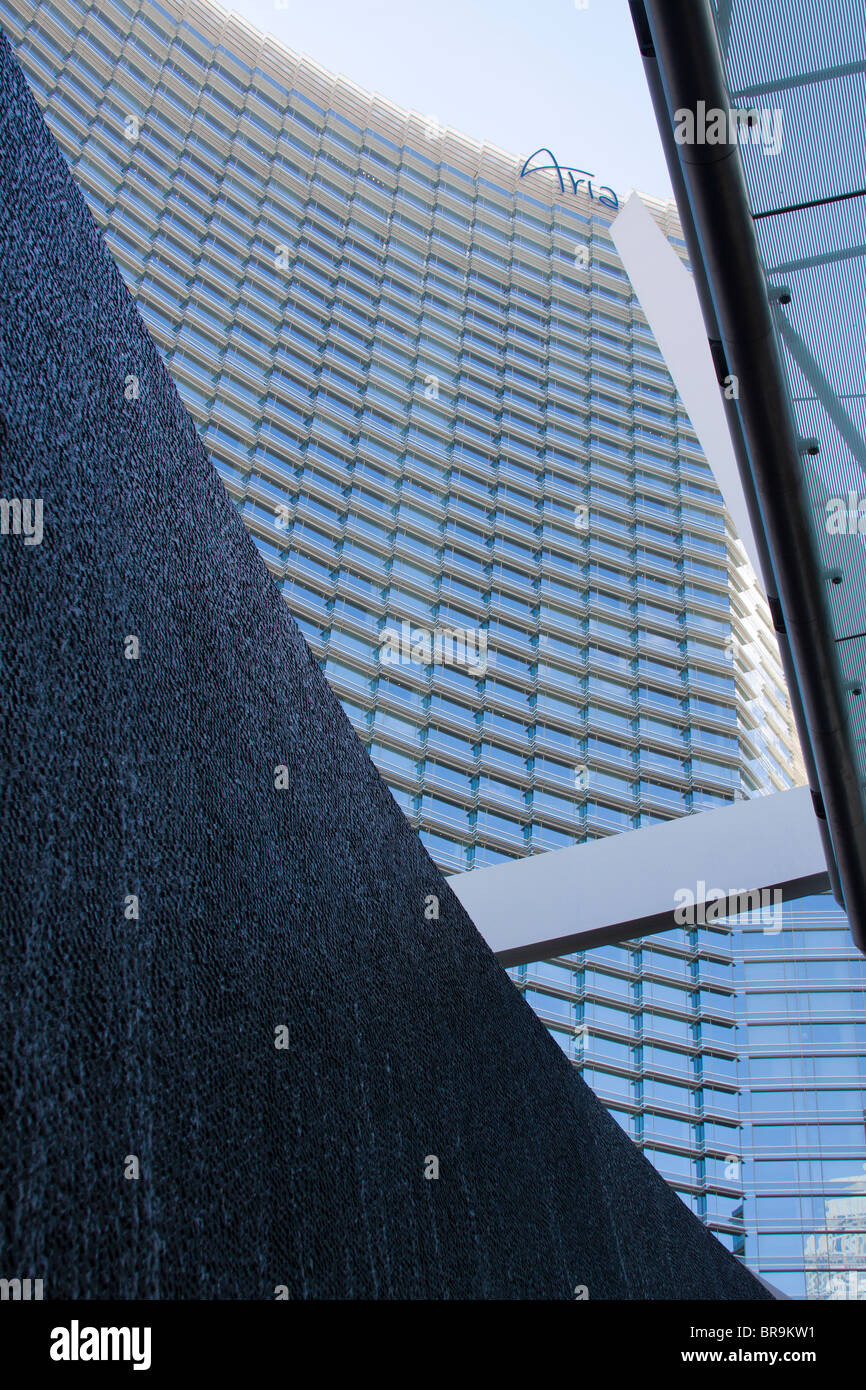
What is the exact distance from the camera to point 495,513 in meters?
44.8

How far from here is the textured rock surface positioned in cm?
131

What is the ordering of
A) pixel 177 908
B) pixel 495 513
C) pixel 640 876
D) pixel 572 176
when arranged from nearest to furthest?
1. pixel 177 908
2. pixel 640 876
3. pixel 495 513
4. pixel 572 176

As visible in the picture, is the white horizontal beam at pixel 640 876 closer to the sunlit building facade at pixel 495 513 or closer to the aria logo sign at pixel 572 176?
the sunlit building facade at pixel 495 513

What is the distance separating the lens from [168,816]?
1654mm

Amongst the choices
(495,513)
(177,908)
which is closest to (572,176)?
(495,513)

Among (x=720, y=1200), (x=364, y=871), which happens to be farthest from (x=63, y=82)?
(x=364, y=871)

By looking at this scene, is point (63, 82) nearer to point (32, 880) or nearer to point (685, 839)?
point (685, 839)

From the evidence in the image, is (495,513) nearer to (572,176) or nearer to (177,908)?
(572,176)

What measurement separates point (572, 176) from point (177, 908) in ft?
187

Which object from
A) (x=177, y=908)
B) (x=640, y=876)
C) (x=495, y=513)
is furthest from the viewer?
(x=495, y=513)

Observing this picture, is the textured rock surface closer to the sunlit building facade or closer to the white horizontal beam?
the white horizontal beam

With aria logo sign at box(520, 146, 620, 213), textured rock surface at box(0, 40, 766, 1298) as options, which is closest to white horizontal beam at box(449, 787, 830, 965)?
textured rock surface at box(0, 40, 766, 1298)
